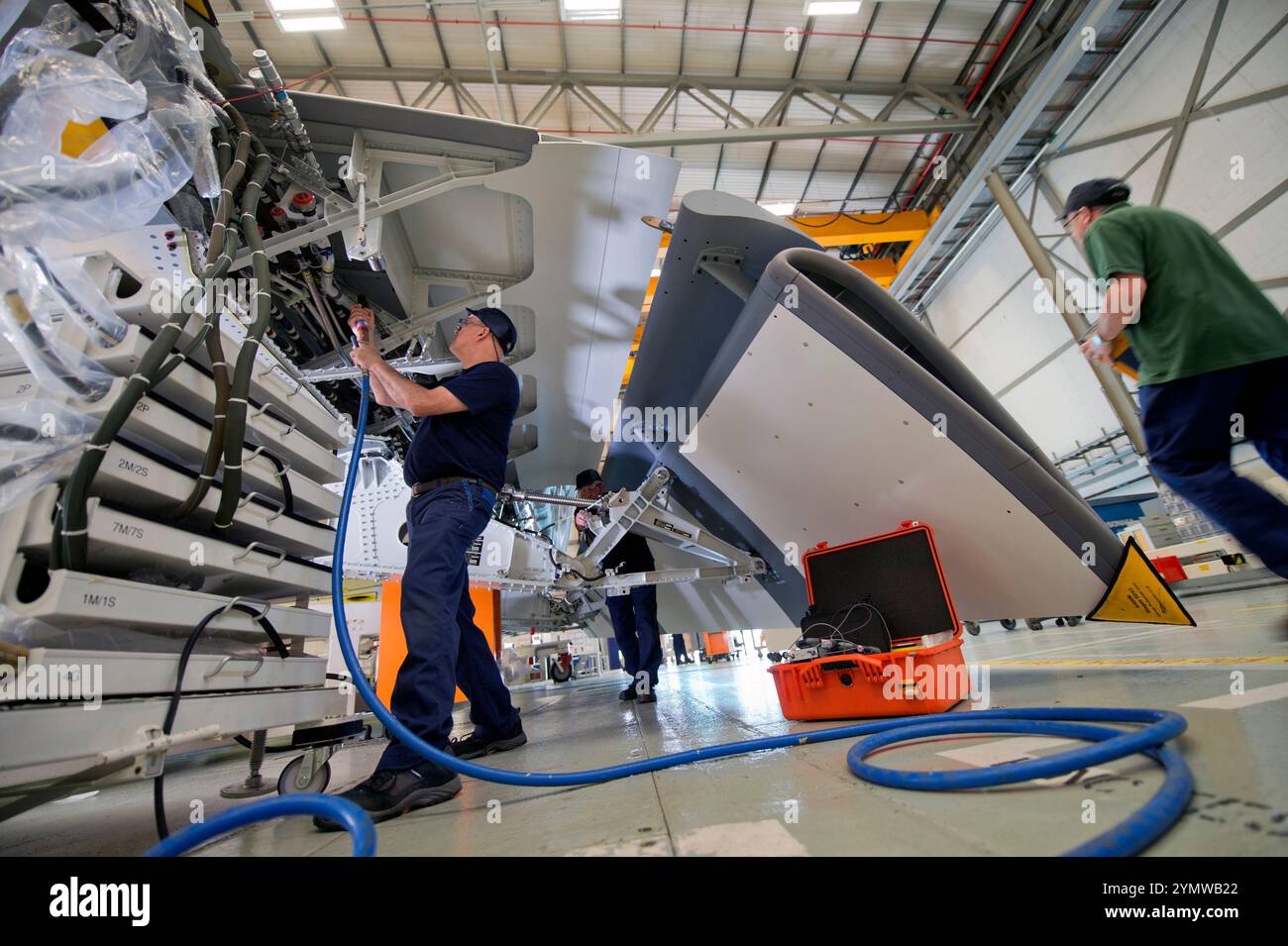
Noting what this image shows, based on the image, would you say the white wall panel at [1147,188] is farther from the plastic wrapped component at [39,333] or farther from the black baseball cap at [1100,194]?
the plastic wrapped component at [39,333]

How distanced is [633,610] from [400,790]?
8.09 ft

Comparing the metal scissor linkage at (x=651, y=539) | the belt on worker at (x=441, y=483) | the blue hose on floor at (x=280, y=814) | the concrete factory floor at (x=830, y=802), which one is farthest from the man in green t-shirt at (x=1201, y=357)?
the blue hose on floor at (x=280, y=814)

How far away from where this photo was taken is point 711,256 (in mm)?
2504

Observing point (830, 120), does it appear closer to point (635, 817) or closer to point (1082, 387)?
point (1082, 387)

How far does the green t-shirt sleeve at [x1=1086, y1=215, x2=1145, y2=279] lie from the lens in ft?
5.83

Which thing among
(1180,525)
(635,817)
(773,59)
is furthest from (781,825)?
(1180,525)

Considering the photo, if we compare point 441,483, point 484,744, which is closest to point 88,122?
point 441,483

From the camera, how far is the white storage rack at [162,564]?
92 centimetres

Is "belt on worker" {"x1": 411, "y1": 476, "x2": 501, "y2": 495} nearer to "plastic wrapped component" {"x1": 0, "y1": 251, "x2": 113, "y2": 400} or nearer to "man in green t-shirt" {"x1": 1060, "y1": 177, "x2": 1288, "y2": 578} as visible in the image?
"plastic wrapped component" {"x1": 0, "y1": 251, "x2": 113, "y2": 400}

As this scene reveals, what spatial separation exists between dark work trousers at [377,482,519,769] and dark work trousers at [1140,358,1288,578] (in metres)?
2.35

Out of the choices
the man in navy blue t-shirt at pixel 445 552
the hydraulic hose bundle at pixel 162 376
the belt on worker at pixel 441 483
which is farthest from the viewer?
the belt on worker at pixel 441 483

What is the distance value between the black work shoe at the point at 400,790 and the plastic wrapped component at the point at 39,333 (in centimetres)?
108

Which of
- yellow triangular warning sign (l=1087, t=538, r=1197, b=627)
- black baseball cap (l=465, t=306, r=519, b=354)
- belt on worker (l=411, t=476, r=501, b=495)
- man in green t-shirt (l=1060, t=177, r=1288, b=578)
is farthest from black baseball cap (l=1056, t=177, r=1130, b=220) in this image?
belt on worker (l=411, t=476, r=501, b=495)
